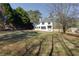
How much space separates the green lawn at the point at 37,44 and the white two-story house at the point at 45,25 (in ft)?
0.15

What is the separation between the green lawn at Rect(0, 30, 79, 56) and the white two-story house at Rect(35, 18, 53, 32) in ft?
0.15

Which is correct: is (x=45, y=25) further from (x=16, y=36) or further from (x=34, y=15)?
(x=16, y=36)

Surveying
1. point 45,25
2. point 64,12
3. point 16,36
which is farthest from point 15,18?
point 64,12

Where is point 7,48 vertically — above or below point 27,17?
below

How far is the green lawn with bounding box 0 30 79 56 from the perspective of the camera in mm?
2467

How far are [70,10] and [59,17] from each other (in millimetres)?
146

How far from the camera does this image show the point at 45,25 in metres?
2.52

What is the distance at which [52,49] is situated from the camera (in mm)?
2475

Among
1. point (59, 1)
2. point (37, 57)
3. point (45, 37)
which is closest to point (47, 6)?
point (59, 1)

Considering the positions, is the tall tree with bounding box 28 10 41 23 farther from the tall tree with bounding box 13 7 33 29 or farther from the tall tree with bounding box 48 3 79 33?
the tall tree with bounding box 48 3 79 33

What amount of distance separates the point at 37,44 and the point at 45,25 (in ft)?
0.76

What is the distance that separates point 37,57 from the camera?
8.08ft

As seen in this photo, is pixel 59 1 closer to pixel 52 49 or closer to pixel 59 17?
pixel 59 17

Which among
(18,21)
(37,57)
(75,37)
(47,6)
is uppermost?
(47,6)
